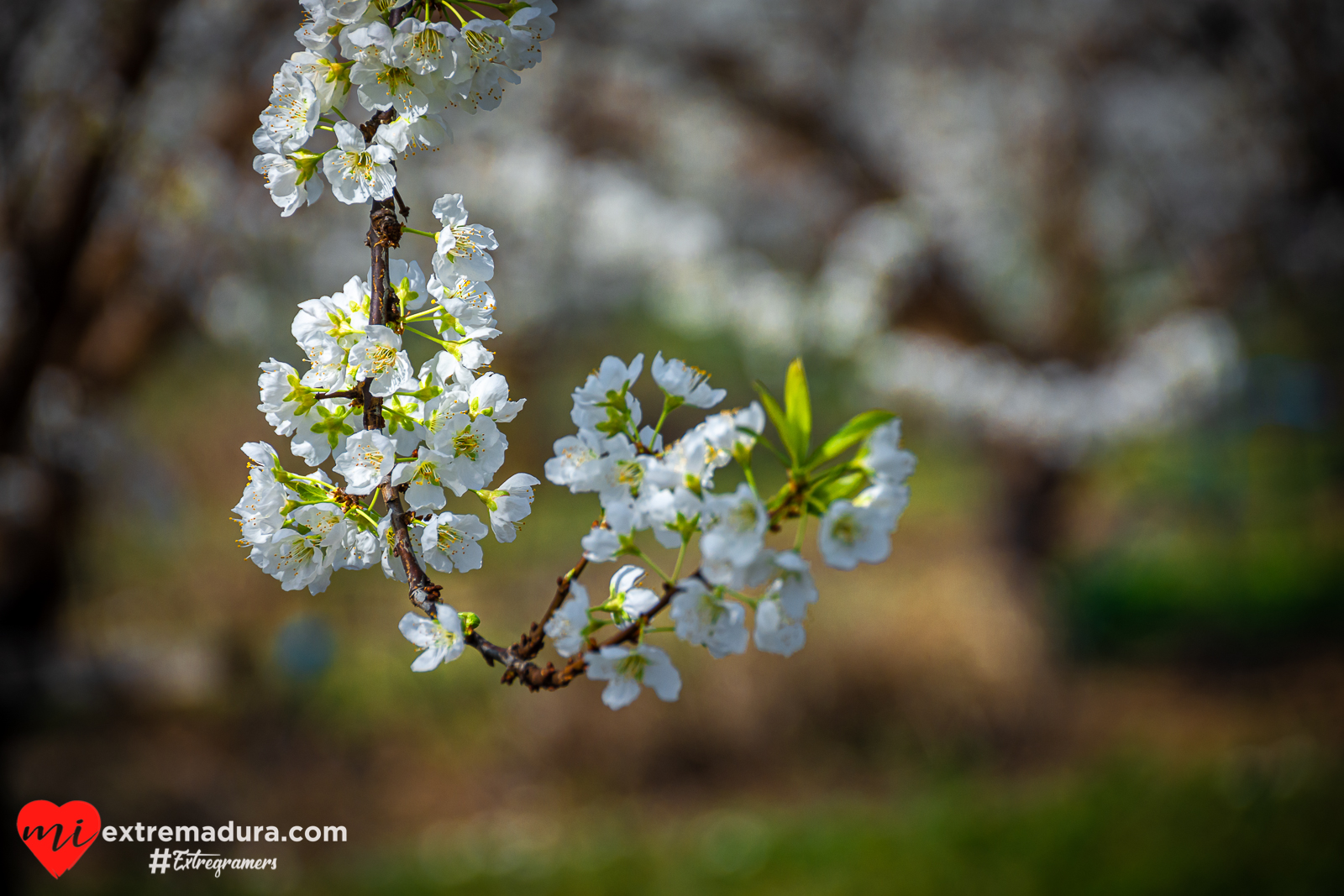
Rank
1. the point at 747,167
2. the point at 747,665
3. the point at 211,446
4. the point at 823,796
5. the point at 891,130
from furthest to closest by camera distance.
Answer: the point at 211,446 → the point at 747,167 → the point at 891,130 → the point at 747,665 → the point at 823,796

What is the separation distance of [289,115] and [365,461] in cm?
29

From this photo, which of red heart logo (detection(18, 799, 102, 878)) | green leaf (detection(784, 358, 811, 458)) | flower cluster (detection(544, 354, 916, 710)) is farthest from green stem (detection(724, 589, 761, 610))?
red heart logo (detection(18, 799, 102, 878))

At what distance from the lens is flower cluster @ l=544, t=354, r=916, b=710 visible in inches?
20.8

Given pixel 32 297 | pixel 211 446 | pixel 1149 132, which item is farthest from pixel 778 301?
pixel 211 446

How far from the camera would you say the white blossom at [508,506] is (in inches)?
25.0

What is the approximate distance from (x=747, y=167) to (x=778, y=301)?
1.95m

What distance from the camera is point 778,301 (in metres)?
4.10

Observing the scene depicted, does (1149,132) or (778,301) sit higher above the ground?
(1149,132)

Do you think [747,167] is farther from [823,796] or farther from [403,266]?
[403,266]

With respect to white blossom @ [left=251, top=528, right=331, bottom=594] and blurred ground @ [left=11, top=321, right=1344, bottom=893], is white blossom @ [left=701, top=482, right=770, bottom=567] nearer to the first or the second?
white blossom @ [left=251, top=528, right=331, bottom=594]

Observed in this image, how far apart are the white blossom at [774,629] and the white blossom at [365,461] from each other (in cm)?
28

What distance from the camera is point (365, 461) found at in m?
0.58

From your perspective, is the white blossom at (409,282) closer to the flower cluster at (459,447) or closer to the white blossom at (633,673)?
the flower cluster at (459,447)

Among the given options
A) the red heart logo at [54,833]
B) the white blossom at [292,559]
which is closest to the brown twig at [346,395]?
the white blossom at [292,559]
